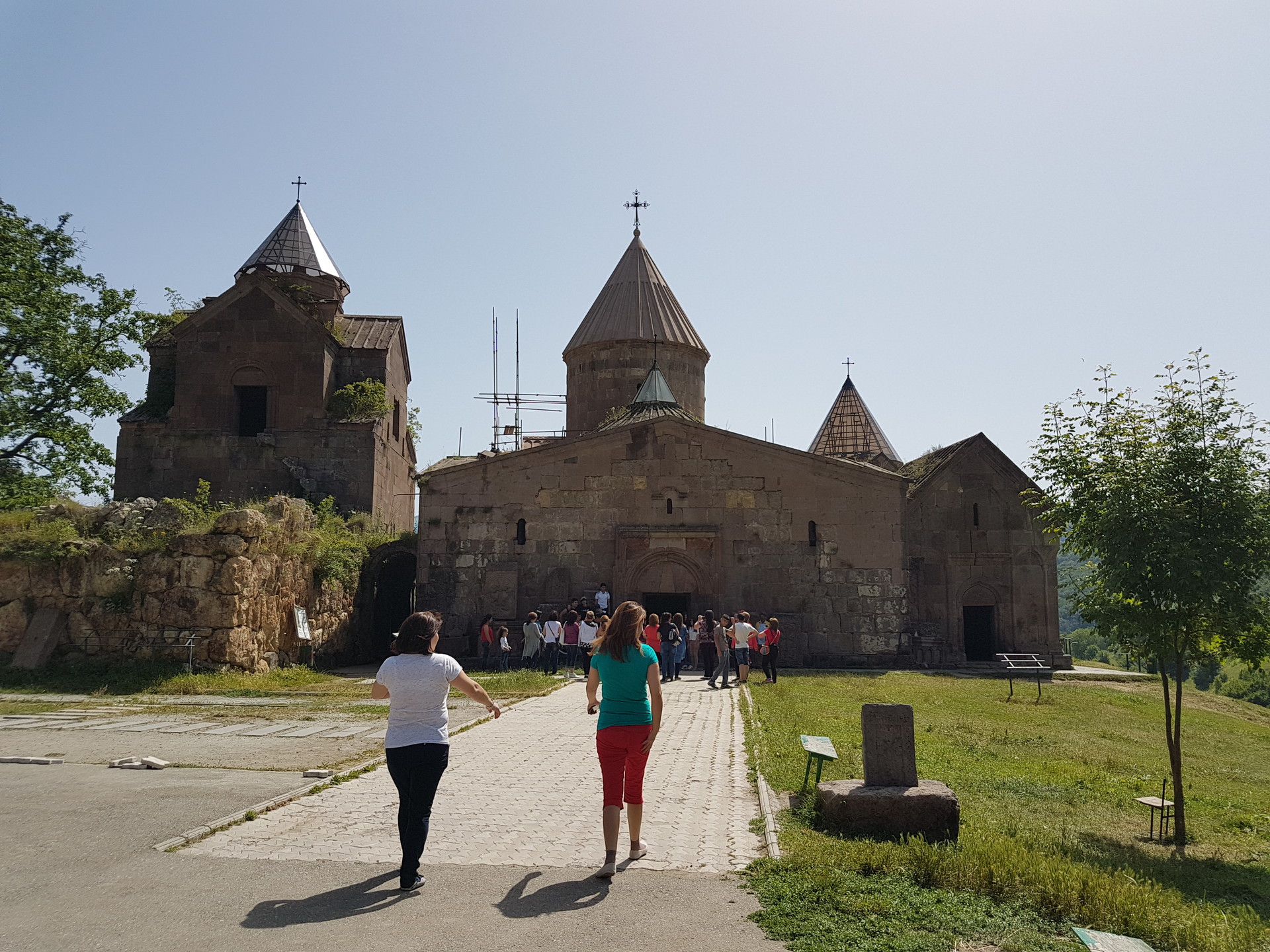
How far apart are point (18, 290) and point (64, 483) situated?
4726 mm

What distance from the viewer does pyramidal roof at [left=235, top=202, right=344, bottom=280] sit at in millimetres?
24172

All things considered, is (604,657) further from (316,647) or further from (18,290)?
(18,290)

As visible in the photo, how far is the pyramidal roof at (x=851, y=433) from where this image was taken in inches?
1273

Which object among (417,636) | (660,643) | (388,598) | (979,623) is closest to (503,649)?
(660,643)

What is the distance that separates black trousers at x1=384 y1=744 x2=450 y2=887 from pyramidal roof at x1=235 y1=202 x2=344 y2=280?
21271 millimetres

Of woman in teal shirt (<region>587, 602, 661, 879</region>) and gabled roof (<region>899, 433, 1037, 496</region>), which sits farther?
gabled roof (<region>899, 433, 1037, 496</region>)

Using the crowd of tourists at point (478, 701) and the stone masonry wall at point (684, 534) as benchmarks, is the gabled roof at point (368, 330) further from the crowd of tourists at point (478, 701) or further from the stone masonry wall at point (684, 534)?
the crowd of tourists at point (478, 701)

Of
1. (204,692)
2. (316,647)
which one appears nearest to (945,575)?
(316,647)

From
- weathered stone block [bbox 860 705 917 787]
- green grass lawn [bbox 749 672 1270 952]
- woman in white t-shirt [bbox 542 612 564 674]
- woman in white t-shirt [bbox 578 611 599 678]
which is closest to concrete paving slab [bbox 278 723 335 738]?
green grass lawn [bbox 749 672 1270 952]

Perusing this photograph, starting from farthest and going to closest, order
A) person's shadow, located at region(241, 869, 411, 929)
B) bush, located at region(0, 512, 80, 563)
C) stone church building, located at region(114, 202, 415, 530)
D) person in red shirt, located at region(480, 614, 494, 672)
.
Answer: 1. stone church building, located at region(114, 202, 415, 530)
2. person in red shirt, located at region(480, 614, 494, 672)
3. bush, located at region(0, 512, 80, 563)
4. person's shadow, located at region(241, 869, 411, 929)

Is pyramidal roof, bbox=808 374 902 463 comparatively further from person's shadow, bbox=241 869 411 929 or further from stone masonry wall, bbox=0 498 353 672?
person's shadow, bbox=241 869 411 929

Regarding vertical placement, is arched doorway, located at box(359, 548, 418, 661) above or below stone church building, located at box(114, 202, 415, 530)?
below

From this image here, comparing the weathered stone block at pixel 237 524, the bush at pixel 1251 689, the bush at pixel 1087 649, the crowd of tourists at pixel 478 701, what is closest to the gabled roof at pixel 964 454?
the weathered stone block at pixel 237 524

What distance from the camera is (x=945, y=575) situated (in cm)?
2378
